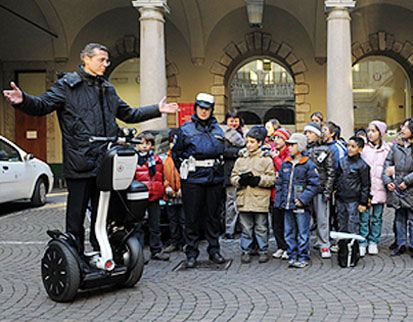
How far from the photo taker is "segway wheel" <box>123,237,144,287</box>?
17.0ft

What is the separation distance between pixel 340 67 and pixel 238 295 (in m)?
7.75

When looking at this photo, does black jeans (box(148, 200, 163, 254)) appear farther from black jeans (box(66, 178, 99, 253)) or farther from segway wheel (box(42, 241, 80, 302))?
segway wheel (box(42, 241, 80, 302))

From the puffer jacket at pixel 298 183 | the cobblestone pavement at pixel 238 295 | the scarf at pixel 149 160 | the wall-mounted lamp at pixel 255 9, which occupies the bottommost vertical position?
the cobblestone pavement at pixel 238 295

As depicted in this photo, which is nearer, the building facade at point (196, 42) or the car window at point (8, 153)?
the car window at point (8, 153)

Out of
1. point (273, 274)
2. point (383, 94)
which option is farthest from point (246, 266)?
point (383, 94)

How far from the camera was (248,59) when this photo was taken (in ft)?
60.6

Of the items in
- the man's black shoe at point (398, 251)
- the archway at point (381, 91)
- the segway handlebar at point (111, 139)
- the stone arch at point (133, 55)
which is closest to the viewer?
the segway handlebar at point (111, 139)

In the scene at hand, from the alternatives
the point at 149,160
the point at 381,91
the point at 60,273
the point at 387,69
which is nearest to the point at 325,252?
the point at 149,160

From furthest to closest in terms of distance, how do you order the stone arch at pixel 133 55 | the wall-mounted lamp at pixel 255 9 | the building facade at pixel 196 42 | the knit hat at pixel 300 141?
the stone arch at pixel 133 55 → the building facade at pixel 196 42 → the wall-mounted lamp at pixel 255 9 → the knit hat at pixel 300 141

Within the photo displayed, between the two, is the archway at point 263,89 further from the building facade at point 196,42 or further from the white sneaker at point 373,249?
the white sneaker at point 373,249

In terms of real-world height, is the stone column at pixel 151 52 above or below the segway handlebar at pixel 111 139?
above

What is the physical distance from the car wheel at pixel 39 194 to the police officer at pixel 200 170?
6.40 metres

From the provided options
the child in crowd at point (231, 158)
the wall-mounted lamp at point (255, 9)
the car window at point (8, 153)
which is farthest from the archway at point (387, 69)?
the car window at point (8, 153)

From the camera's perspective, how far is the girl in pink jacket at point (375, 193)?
22.5 ft
